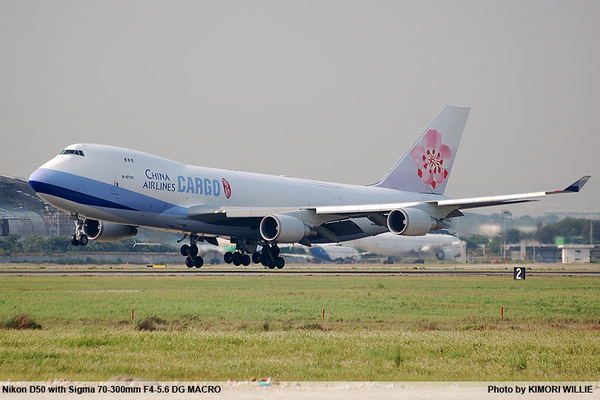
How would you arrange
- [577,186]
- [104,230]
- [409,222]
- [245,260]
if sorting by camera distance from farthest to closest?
1. [245,260]
2. [104,230]
3. [409,222]
4. [577,186]

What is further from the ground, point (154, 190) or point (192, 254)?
point (154, 190)

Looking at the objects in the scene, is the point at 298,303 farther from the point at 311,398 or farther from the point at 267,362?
the point at 311,398

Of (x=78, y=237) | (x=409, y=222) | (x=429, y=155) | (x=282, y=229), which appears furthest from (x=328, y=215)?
(x=429, y=155)

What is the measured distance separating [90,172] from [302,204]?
14341 millimetres

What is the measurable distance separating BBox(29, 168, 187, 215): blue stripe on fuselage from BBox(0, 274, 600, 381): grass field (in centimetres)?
472

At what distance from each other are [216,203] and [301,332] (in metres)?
25.3

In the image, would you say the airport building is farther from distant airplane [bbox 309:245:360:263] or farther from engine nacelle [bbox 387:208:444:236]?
engine nacelle [bbox 387:208:444:236]

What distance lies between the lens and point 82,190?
3809 centimetres

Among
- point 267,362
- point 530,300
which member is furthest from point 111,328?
point 530,300

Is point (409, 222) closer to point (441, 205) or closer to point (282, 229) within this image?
point (441, 205)

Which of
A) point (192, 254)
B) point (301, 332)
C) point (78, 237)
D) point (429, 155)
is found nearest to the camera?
point (301, 332)

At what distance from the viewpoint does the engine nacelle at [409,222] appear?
1633 inches

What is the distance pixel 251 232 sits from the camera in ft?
150

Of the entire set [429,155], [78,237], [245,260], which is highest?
[429,155]
